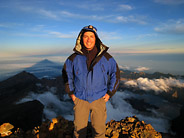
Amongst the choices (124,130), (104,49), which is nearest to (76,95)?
(104,49)

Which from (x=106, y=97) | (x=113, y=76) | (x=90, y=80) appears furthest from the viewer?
Result: (x=113, y=76)

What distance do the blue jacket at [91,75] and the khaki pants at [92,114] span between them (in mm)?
237

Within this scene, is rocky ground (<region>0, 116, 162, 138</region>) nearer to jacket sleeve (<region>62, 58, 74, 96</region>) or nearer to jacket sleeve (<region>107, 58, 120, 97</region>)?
jacket sleeve (<region>62, 58, 74, 96</region>)

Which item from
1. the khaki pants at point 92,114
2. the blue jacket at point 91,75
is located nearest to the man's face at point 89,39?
the blue jacket at point 91,75

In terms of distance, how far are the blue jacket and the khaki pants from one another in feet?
0.78

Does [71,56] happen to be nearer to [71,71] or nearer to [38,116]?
[71,71]

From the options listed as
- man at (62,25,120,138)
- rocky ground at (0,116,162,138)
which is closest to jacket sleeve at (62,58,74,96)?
man at (62,25,120,138)

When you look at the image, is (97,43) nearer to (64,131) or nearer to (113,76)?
(113,76)

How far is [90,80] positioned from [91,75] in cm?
20

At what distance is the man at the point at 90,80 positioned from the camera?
15.2 feet

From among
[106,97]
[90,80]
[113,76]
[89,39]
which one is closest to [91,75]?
[90,80]

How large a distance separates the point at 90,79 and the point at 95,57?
2.99 feet

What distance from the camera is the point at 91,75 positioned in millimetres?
4629

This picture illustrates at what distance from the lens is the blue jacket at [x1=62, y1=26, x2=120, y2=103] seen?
4.62 m
